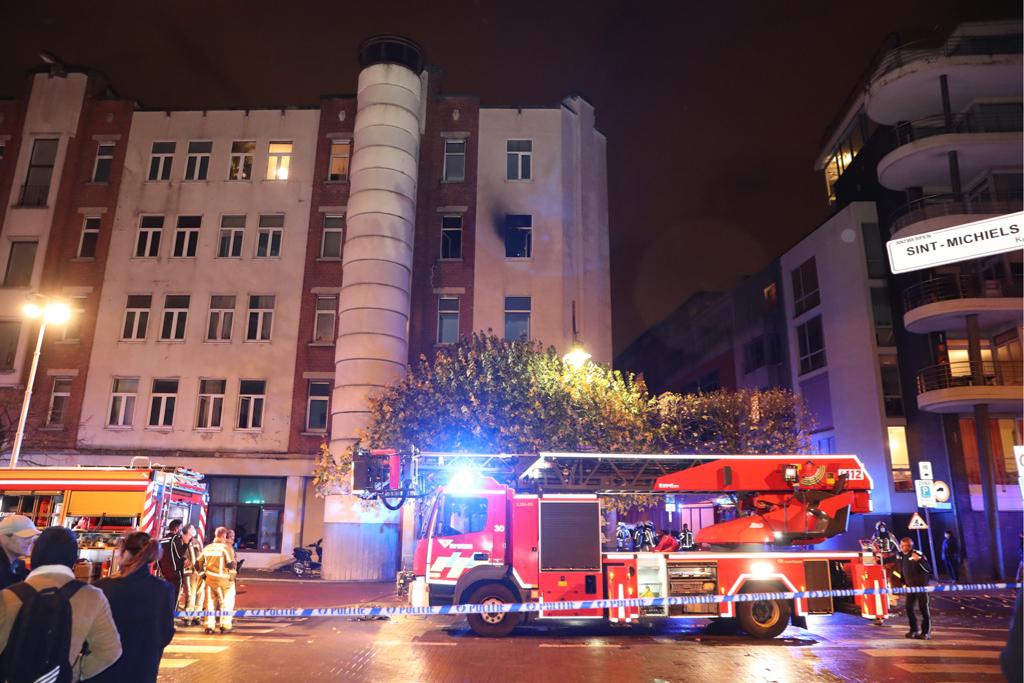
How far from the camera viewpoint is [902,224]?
26625 millimetres

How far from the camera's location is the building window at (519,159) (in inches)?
1170

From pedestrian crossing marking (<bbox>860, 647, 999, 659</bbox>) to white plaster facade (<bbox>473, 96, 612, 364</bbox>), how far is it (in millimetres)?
17664

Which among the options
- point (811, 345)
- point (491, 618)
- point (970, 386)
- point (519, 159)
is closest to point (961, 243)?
point (491, 618)

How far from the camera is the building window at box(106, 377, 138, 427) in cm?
2759

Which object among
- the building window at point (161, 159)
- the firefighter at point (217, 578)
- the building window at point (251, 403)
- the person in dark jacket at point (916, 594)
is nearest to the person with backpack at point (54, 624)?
the firefighter at point (217, 578)

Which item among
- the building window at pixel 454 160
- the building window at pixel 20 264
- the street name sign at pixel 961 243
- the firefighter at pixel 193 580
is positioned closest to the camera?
the street name sign at pixel 961 243

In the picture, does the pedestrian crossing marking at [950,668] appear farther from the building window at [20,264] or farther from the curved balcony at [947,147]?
the building window at [20,264]

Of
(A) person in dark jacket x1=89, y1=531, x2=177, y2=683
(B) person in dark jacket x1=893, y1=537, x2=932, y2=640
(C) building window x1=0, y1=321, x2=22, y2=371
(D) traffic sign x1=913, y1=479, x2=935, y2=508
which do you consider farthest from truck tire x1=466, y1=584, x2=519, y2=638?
(C) building window x1=0, y1=321, x2=22, y2=371

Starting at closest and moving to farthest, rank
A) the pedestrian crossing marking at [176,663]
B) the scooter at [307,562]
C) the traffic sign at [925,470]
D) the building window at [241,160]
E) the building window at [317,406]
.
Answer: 1. the pedestrian crossing marking at [176,663]
2. the traffic sign at [925,470]
3. the scooter at [307,562]
4. the building window at [317,406]
5. the building window at [241,160]

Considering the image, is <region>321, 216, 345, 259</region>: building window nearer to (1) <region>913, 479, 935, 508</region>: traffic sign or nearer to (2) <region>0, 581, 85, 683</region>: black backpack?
(1) <region>913, 479, 935, 508</region>: traffic sign

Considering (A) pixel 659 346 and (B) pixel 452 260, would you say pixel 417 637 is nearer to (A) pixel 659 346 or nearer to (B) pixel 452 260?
(B) pixel 452 260

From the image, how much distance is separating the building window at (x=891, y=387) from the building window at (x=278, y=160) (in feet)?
86.7

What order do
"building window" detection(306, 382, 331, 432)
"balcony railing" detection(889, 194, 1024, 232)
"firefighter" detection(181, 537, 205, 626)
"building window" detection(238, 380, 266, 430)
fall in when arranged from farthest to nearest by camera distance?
"building window" detection(238, 380, 266, 430)
"building window" detection(306, 382, 331, 432)
"balcony railing" detection(889, 194, 1024, 232)
"firefighter" detection(181, 537, 205, 626)

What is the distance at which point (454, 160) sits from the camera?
30.2m
